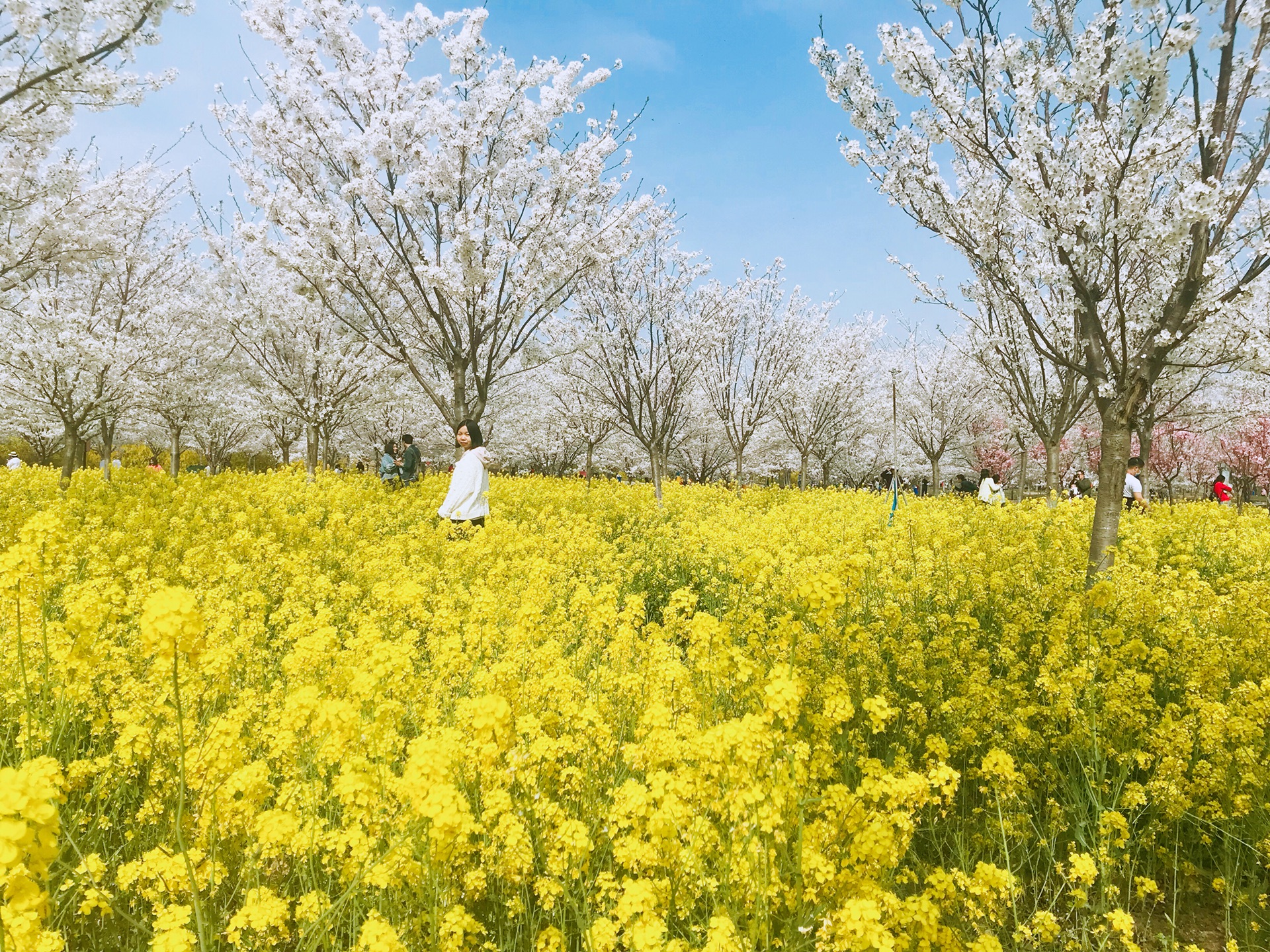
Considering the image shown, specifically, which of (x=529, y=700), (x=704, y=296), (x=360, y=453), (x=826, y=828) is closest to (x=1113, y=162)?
(x=826, y=828)

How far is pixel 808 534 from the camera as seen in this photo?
9602 mm

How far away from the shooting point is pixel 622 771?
10.8 feet

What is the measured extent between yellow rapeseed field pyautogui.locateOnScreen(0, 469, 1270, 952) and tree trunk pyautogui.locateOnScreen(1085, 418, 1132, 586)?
376mm

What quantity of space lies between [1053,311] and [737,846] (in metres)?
6.12

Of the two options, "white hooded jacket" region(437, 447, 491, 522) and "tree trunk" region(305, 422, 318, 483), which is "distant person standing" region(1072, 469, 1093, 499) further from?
"tree trunk" region(305, 422, 318, 483)

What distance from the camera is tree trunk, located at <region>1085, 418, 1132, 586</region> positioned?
594cm

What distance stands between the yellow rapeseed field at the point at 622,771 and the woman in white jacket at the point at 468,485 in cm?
337

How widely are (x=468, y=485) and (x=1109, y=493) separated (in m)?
7.63

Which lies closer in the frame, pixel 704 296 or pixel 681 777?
pixel 681 777

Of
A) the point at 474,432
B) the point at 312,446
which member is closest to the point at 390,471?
the point at 312,446

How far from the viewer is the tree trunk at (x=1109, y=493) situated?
594 centimetres

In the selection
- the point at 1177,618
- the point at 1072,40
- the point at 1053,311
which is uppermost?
the point at 1072,40

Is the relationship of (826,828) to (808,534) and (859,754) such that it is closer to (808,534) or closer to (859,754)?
(859,754)

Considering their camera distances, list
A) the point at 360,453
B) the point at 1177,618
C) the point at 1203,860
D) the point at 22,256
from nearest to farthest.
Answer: the point at 1203,860 < the point at 1177,618 < the point at 22,256 < the point at 360,453
